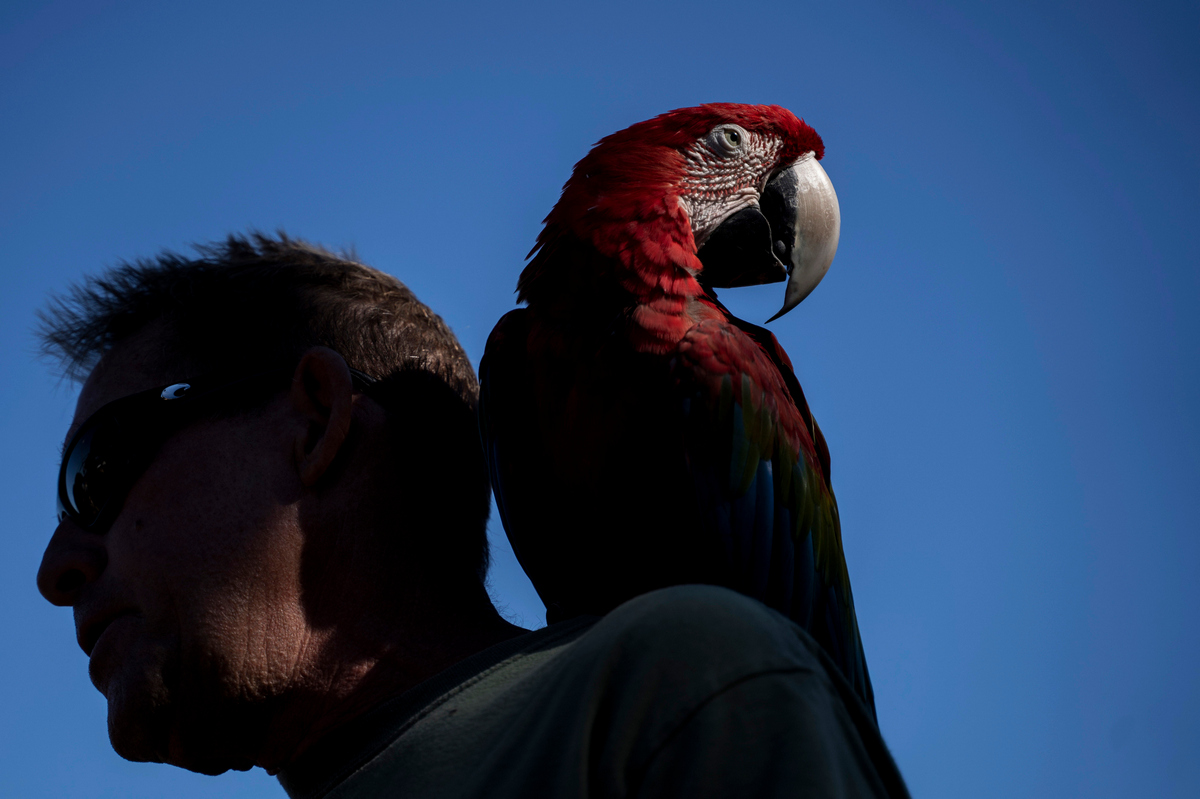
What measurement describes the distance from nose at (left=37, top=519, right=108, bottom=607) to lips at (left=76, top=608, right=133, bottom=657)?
77 millimetres

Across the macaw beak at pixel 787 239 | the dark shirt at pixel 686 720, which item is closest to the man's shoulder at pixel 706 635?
the dark shirt at pixel 686 720

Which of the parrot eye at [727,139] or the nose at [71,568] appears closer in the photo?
the nose at [71,568]

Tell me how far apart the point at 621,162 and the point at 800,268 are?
2.42ft

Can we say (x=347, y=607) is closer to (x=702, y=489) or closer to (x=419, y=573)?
(x=419, y=573)

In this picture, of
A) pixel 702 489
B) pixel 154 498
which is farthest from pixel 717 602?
pixel 154 498

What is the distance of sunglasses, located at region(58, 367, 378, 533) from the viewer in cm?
178

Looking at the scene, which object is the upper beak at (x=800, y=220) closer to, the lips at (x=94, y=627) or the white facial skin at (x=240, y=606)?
the white facial skin at (x=240, y=606)

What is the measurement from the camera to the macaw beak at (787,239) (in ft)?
8.69

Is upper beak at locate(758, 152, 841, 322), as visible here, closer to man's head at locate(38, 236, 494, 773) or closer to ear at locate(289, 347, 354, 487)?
man's head at locate(38, 236, 494, 773)

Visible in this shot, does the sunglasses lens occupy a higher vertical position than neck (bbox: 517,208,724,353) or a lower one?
lower

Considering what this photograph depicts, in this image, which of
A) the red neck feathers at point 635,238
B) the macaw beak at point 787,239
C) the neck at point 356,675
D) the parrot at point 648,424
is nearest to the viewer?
the neck at point 356,675

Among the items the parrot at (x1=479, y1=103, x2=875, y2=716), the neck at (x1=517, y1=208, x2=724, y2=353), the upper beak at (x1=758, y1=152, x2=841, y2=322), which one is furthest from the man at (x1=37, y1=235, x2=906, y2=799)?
the upper beak at (x1=758, y1=152, x2=841, y2=322)

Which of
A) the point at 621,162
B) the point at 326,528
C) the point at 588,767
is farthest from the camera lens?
the point at 621,162

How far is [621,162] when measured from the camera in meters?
2.29
